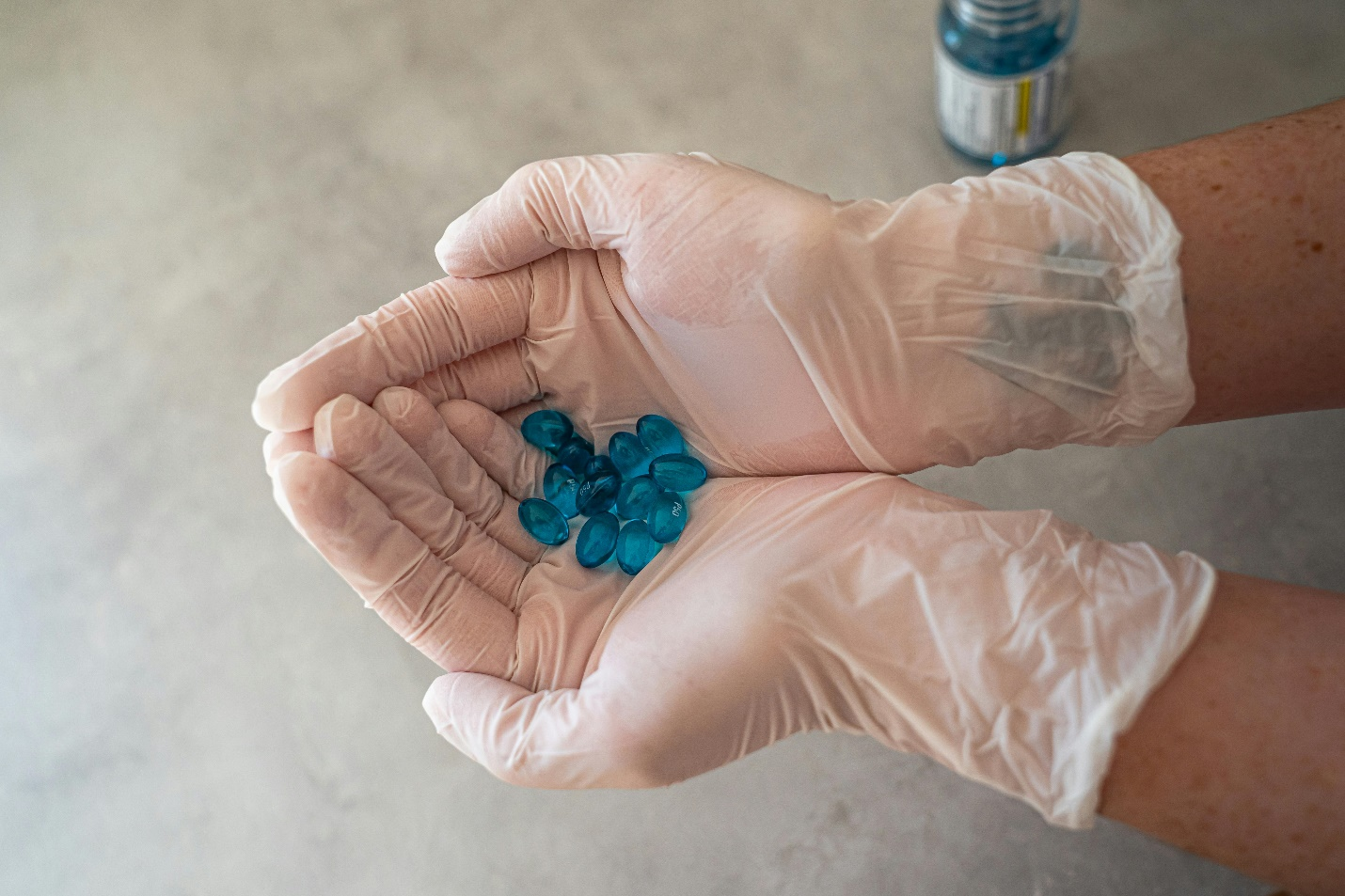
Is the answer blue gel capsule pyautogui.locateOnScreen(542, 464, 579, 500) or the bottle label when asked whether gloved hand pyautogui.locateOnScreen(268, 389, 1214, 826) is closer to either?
blue gel capsule pyautogui.locateOnScreen(542, 464, 579, 500)

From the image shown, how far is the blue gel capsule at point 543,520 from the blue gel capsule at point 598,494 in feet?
0.12

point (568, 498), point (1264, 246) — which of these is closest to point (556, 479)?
point (568, 498)

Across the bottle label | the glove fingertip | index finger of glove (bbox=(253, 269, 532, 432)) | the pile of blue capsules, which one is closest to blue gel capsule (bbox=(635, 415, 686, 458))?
the pile of blue capsules

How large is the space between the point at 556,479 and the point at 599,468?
2.8 inches

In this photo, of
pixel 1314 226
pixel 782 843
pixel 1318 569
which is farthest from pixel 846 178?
pixel 782 843

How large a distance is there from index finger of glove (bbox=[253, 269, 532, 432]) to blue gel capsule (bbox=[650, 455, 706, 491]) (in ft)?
0.92

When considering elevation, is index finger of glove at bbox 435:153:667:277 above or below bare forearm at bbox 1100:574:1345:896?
above

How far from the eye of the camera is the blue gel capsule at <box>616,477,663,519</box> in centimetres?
139

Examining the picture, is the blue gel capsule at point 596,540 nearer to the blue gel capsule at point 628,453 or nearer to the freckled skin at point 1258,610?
the blue gel capsule at point 628,453

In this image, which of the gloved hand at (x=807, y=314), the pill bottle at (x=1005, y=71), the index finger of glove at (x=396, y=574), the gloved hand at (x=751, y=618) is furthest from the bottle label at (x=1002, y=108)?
the index finger of glove at (x=396, y=574)

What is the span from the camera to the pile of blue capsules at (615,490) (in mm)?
1396

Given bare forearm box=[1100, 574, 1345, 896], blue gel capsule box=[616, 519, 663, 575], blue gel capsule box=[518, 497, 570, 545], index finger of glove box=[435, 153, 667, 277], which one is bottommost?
bare forearm box=[1100, 574, 1345, 896]

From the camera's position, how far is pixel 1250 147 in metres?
1.26

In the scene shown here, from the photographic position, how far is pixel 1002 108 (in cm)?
182
